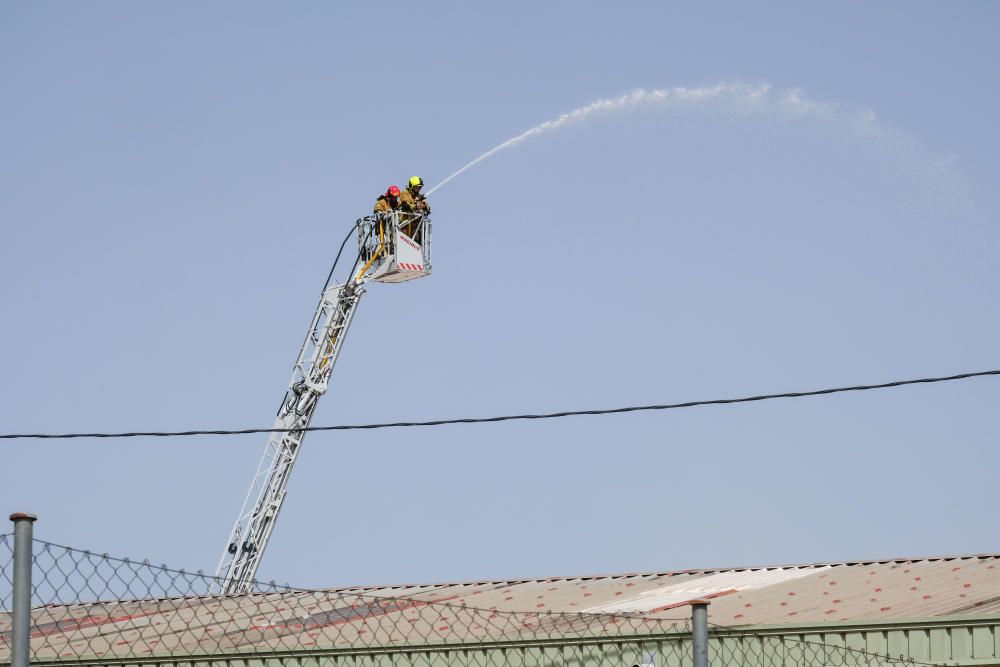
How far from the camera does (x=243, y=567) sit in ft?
98.3

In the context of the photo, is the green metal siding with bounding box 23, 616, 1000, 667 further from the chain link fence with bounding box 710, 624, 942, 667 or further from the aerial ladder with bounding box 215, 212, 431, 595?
the aerial ladder with bounding box 215, 212, 431, 595

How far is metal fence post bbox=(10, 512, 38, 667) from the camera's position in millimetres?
7520

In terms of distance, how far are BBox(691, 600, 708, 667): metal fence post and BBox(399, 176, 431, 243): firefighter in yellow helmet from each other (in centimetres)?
2073

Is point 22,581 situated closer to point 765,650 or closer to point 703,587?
point 765,650

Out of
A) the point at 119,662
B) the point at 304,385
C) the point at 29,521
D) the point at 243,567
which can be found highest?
the point at 304,385

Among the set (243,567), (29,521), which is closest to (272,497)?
(243,567)

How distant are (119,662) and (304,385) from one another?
15.7 meters

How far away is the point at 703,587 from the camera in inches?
811

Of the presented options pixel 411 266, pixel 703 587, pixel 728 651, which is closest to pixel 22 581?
pixel 728 651

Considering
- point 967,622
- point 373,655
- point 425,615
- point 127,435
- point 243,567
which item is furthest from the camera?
point 243,567

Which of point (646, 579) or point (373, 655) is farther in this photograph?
point (646, 579)

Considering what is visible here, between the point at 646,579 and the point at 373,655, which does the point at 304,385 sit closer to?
the point at 646,579

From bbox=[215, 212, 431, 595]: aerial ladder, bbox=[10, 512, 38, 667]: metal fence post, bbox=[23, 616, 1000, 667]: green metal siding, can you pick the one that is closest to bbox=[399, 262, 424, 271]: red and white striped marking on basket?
bbox=[215, 212, 431, 595]: aerial ladder

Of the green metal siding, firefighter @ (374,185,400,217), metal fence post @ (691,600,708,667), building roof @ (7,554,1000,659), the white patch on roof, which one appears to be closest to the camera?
metal fence post @ (691,600,708,667)
